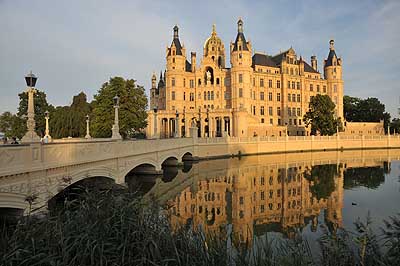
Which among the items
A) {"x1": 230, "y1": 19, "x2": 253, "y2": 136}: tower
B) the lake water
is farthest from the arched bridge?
{"x1": 230, "y1": 19, "x2": 253, "y2": 136}: tower

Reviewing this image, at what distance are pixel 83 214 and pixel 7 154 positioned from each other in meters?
3.69

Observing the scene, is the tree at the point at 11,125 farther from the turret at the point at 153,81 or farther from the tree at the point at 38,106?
Result: the turret at the point at 153,81

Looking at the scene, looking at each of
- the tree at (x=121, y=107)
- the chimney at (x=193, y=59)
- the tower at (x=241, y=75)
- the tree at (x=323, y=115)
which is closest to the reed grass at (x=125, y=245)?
the tree at (x=121, y=107)

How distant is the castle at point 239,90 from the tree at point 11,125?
22.2 meters

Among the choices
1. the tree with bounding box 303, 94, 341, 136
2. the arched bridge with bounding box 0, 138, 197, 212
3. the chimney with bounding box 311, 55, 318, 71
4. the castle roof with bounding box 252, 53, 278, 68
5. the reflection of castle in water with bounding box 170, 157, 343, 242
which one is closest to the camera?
the arched bridge with bounding box 0, 138, 197, 212

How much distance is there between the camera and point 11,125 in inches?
2253

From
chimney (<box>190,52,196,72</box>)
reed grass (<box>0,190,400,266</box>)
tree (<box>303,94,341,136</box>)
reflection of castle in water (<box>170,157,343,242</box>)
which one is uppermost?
chimney (<box>190,52,196,72</box>)

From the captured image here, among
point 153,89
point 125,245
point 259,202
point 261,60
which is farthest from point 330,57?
point 125,245

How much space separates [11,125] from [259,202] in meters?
55.6

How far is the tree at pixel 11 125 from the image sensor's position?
46.1 m

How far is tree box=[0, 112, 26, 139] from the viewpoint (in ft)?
151

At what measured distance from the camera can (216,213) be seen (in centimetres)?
1580

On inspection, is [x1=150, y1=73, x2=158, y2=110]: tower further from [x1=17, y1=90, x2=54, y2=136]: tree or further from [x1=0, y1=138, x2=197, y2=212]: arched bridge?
[x1=0, y1=138, x2=197, y2=212]: arched bridge

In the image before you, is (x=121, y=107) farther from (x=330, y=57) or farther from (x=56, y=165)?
(x=330, y=57)
